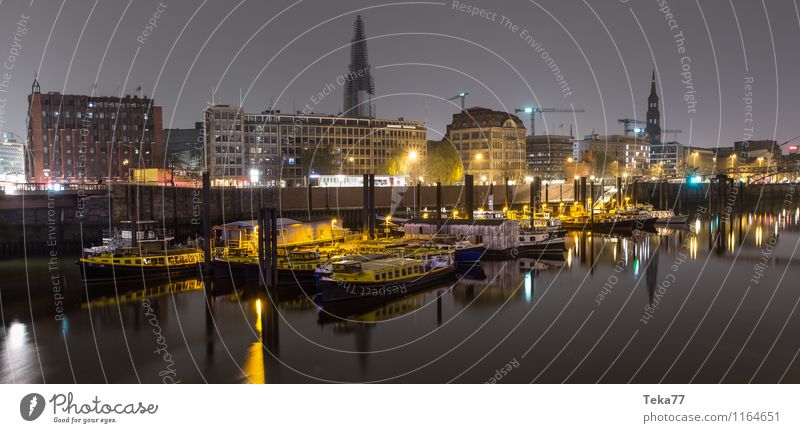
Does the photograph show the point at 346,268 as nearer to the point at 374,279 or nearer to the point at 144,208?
the point at 374,279

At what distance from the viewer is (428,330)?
76.0ft

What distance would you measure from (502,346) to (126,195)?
3726 cm

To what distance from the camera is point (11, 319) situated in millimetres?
24547

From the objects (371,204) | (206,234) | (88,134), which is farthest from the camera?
(88,134)

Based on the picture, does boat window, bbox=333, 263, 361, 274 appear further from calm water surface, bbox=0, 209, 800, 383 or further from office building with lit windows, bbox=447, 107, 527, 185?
office building with lit windows, bbox=447, 107, 527, 185

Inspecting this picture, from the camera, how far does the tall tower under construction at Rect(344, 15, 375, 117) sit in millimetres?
86750

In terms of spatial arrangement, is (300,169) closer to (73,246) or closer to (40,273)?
(73,246)

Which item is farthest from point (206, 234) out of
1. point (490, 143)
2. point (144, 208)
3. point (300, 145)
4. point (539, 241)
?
point (490, 143)

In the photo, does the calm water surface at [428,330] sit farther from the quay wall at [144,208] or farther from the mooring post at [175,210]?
the mooring post at [175,210]

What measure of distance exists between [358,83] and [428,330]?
127 m

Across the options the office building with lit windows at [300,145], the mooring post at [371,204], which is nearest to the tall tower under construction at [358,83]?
the office building with lit windows at [300,145]
